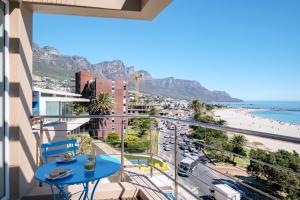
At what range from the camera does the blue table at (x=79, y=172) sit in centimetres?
166

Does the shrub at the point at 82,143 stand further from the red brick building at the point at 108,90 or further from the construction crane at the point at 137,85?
the construction crane at the point at 137,85

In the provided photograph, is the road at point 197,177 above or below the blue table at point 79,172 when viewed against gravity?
below

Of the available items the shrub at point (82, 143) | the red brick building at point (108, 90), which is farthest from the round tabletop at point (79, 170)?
the red brick building at point (108, 90)

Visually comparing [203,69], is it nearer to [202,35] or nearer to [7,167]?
[202,35]

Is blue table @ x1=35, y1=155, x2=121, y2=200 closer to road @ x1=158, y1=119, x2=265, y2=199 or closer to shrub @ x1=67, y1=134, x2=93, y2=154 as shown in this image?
road @ x1=158, y1=119, x2=265, y2=199

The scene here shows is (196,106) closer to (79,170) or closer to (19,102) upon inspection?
(19,102)

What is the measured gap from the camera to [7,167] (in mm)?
2633

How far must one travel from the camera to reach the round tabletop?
1.67 metres

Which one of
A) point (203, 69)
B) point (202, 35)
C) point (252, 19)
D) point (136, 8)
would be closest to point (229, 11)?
point (202, 35)

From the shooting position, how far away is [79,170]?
1919mm

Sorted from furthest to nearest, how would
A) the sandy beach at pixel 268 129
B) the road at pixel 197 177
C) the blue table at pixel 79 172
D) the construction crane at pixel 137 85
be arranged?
the construction crane at pixel 137 85
the sandy beach at pixel 268 129
the road at pixel 197 177
the blue table at pixel 79 172

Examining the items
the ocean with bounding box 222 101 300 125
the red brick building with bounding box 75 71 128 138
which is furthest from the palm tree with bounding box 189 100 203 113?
the red brick building with bounding box 75 71 128 138

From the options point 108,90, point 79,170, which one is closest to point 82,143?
point 79,170

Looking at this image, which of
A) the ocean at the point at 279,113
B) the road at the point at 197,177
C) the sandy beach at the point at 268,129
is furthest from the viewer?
the sandy beach at the point at 268,129
